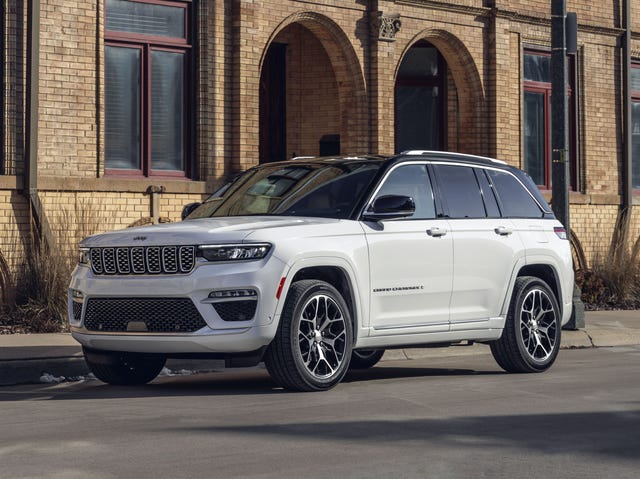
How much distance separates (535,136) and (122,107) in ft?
27.2

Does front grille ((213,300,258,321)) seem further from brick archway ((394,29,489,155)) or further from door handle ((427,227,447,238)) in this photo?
brick archway ((394,29,489,155))

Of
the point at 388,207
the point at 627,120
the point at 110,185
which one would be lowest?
the point at 388,207

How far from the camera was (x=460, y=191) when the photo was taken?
11984 mm

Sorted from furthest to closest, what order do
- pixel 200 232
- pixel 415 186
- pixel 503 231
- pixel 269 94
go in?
pixel 269 94, pixel 503 231, pixel 415 186, pixel 200 232

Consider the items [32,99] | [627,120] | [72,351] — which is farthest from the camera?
[627,120]

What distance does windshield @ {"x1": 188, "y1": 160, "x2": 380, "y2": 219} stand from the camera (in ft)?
35.9

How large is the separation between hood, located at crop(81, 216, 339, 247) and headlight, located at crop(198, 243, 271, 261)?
4cm

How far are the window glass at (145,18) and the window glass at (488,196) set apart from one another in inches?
281

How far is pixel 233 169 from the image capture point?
19031 millimetres

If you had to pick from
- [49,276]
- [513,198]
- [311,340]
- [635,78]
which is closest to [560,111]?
[513,198]

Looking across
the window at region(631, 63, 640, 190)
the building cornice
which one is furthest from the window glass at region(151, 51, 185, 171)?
the window at region(631, 63, 640, 190)

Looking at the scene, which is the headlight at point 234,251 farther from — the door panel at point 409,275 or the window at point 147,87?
the window at point 147,87

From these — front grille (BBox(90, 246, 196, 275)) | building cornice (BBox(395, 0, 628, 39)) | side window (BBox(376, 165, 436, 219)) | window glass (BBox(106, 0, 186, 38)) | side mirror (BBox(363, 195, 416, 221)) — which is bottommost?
front grille (BBox(90, 246, 196, 275))

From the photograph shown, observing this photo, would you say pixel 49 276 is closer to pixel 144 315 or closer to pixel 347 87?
pixel 144 315
